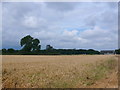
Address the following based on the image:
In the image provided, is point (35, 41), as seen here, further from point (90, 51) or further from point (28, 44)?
point (90, 51)

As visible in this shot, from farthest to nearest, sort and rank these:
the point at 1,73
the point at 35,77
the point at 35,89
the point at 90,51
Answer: the point at 90,51
the point at 1,73
the point at 35,77
the point at 35,89

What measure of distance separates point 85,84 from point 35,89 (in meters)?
2.79

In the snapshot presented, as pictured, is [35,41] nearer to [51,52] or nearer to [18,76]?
[51,52]

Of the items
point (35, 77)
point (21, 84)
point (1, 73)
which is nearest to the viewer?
point (21, 84)

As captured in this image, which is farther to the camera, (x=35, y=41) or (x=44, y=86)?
(x=35, y=41)

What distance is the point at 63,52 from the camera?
6631 cm

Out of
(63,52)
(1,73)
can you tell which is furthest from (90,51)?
(1,73)

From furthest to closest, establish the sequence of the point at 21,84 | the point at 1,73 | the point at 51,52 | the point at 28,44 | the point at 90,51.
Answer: the point at 90,51
the point at 51,52
the point at 28,44
the point at 1,73
the point at 21,84

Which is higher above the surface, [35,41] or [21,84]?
[35,41]

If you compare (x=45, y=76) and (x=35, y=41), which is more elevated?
(x=35, y=41)

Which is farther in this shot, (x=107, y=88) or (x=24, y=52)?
(x=24, y=52)

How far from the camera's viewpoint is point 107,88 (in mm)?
10469

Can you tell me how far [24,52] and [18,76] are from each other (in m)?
46.1

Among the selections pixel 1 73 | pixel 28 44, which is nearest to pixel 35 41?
pixel 28 44
